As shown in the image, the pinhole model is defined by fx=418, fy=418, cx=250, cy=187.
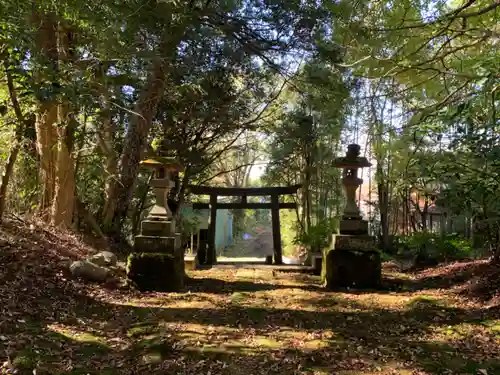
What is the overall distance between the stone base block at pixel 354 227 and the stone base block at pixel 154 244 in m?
2.65


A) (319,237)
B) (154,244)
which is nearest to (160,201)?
(154,244)

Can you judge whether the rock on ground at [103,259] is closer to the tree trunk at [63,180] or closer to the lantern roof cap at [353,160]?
the tree trunk at [63,180]

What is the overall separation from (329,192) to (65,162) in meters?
8.84

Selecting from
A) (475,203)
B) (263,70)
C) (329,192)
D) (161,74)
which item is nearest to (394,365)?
(475,203)

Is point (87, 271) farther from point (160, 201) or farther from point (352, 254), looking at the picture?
point (352, 254)

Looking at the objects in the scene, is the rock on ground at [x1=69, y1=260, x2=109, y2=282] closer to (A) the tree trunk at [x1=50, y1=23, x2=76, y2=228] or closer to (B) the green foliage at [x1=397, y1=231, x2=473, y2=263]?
(A) the tree trunk at [x1=50, y1=23, x2=76, y2=228]

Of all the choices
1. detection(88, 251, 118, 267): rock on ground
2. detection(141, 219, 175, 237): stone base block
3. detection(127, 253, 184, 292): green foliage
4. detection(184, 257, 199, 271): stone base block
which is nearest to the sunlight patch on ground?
detection(127, 253, 184, 292): green foliage

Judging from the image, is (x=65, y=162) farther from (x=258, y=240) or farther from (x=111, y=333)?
(x=258, y=240)

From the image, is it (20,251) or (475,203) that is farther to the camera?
(475,203)

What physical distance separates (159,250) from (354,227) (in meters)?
3.03

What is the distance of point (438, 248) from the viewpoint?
9.20 m

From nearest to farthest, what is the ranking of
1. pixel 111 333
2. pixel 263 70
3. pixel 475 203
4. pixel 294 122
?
1. pixel 111 333
2. pixel 475 203
3. pixel 263 70
4. pixel 294 122

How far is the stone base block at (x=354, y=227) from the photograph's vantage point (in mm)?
6629

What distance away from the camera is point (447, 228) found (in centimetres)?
1288
